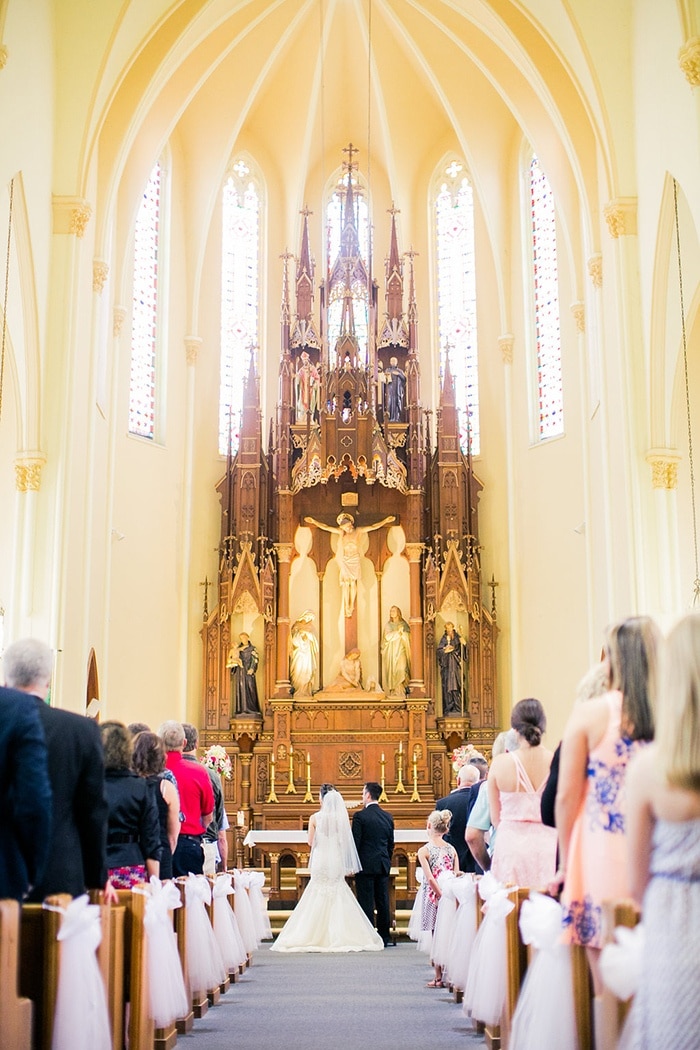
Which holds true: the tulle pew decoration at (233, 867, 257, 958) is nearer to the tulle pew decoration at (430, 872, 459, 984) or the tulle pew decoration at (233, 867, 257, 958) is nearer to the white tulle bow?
the tulle pew decoration at (430, 872, 459, 984)

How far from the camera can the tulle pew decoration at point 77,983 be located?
4668mm

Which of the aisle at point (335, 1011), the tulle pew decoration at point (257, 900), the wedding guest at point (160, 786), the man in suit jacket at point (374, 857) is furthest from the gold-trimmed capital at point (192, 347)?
the wedding guest at point (160, 786)

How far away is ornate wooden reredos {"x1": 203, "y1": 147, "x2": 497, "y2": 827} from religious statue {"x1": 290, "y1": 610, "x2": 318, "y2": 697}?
0.50 ft

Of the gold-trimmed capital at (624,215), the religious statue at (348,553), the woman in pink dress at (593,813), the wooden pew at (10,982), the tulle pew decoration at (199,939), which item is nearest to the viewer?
the wooden pew at (10,982)

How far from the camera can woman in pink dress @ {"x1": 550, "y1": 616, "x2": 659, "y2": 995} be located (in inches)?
175

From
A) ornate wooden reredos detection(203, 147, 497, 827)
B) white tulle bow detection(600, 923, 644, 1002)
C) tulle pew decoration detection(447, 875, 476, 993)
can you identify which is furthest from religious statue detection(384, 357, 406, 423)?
white tulle bow detection(600, 923, 644, 1002)

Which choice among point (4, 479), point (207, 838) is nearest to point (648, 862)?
point (207, 838)

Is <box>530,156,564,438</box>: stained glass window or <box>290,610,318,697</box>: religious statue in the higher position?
<box>530,156,564,438</box>: stained glass window

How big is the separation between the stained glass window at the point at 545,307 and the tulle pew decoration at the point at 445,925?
12089 mm

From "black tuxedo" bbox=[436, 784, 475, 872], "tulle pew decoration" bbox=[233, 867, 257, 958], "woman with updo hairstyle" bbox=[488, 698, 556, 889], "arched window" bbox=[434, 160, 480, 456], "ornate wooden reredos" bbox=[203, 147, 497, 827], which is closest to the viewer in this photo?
"woman with updo hairstyle" bbox=[488, 698, 556, 889]

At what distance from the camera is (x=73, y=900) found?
16.4 ft

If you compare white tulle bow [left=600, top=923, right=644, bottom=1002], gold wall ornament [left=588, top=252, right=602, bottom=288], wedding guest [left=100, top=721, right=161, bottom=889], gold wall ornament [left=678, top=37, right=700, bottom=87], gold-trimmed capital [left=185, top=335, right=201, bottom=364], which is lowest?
white tulle bow [left=600, top=923, right=644, bottom=1002]

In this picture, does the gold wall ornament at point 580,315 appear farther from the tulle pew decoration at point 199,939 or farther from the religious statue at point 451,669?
the tulle pew decoration at point 199,939

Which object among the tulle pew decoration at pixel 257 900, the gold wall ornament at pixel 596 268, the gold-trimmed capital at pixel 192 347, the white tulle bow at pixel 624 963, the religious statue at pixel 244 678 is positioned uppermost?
the gold-trimmed capital at pixel 192 347
